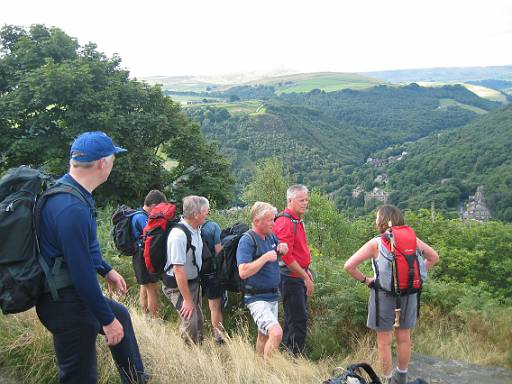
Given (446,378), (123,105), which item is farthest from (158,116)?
(446,378)

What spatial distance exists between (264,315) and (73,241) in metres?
2.34

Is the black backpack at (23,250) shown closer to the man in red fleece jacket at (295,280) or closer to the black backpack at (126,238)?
the man in red fleece jacket at (295,280)

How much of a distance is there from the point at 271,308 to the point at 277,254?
0.52m

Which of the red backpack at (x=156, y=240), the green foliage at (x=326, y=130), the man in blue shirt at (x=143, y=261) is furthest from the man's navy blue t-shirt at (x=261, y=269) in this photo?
the green foliage at (x=326, y=130)

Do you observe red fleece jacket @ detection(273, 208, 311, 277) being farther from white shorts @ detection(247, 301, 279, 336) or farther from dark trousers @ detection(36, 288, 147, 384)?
A: dark trousers @ detection(36, 288, 147, 384)

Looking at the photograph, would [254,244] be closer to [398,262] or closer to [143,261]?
[398,262]

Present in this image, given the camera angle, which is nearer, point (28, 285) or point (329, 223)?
point (28, 285)

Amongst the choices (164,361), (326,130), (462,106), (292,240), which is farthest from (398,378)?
(462,106)

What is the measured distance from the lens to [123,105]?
24406 mm

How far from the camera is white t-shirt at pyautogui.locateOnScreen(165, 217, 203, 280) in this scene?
4.32 metres

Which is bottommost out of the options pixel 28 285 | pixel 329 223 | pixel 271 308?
pixel 329 223

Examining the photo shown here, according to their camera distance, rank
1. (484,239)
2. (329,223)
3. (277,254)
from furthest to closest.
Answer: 1. (329,223)
2. (484,239)
3. (277,254)

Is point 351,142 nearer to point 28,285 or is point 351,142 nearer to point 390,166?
point 390,166

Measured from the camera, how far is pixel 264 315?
4215 mm
